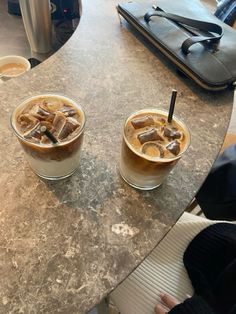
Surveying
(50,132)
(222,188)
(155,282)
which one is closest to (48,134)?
(50,132)

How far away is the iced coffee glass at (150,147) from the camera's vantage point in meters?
0.47

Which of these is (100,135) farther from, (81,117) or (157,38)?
(157,38)

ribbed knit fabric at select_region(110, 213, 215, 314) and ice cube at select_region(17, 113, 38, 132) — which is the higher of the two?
ice cube at select_region(17, 113, 38, 132)

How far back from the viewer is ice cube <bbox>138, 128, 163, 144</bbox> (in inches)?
19.0

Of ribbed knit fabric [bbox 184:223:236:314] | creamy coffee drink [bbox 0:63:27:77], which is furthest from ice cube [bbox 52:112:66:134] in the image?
creamy coffee drink [bbox 0:63:27:77]

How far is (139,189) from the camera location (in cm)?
54

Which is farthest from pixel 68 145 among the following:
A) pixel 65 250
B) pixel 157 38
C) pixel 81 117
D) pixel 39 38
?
pixel 39 38

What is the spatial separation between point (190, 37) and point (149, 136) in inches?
16.6

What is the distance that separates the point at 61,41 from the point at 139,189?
1070 millimetres

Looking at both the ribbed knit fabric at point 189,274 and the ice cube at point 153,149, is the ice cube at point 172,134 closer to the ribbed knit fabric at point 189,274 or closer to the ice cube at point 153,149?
the ice cube at point 153,149

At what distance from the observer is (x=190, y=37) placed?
767 millimetres

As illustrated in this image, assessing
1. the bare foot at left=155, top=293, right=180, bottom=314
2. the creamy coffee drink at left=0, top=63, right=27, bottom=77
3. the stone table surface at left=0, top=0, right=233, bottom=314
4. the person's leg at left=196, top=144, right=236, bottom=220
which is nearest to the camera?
the stone table surface at left=0, top=0, right=233, bottom=314

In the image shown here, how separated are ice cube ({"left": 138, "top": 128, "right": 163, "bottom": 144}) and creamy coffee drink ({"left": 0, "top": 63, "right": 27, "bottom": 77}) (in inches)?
29.3

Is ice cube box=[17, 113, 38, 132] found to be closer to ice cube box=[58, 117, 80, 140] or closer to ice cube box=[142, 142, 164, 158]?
ice cube box=[58, 117, 80, 140]
